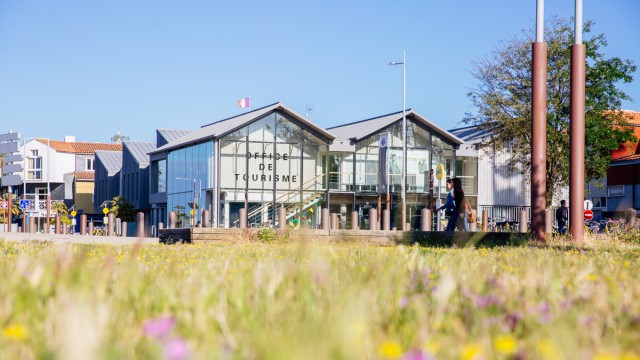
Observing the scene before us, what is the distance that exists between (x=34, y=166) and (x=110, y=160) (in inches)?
911

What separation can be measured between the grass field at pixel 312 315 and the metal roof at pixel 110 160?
67.4 meters

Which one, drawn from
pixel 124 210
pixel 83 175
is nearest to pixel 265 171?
pixel 124 210

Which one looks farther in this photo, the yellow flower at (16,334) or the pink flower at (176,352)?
the yellow flower at (16,334)

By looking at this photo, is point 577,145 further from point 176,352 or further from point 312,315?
point 176,352

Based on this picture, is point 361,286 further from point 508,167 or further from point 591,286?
point 508,167

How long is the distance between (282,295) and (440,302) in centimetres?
76

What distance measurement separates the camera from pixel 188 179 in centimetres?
4603

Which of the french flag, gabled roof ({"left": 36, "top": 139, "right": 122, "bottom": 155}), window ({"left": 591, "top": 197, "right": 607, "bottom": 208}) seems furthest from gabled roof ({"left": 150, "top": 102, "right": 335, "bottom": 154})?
gabled roof ({"left": 36, "top": 139, "right": 122, "bottom": 155})

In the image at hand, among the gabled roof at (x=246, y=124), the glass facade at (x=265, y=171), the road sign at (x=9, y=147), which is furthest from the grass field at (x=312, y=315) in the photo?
the gabled roof at (x=246, y=124)

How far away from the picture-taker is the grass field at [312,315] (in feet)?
7.84

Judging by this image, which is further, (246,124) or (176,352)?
(246,124)

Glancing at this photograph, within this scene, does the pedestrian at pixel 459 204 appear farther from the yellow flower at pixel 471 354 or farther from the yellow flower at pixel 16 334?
the yellow flower at pixel 471 354

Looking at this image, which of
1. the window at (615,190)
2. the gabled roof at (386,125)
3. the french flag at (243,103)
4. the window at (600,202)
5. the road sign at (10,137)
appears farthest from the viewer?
the window at (600,202)

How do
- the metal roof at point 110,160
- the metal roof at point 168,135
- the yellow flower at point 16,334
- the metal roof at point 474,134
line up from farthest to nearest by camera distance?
the metal roof at point 110,160, the metal roof at point 168,135, the metal roof at point 474,134, the yellow flower at point 16,334
